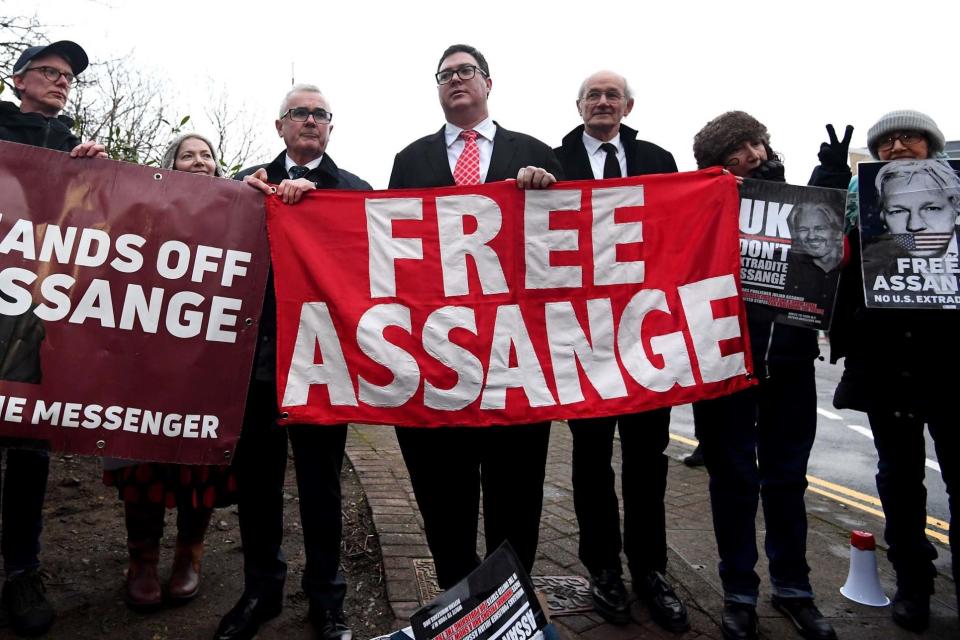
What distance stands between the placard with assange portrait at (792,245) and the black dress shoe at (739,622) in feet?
4.01

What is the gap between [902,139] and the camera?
312 centimetres

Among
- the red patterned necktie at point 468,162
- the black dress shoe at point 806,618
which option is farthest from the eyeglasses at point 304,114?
the black dress shoe at point 806,618

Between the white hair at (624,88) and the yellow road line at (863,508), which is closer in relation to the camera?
the white hair at (624,88)

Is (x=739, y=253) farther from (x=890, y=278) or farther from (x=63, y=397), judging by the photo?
(x=63, y=397)

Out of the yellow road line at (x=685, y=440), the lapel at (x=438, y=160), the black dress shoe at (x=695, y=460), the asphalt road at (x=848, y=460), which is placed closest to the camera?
the lapel at (x=438, y=160)

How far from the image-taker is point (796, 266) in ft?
9.64

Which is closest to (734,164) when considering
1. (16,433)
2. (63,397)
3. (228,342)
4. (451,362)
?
(451,362)

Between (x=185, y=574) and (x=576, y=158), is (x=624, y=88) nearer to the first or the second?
(x=576, y=158)

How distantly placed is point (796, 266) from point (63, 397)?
308cm

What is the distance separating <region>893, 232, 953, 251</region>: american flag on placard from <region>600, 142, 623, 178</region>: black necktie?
1.26 m

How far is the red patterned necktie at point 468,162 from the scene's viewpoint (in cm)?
296

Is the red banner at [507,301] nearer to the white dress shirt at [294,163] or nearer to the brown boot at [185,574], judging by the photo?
the white dress shirt at [294,163]

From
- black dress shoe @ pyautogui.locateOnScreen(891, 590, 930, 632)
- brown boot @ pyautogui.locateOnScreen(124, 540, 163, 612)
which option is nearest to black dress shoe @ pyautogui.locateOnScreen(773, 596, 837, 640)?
black dress shoe @ pyautogui.locateOnScreen(891, 590, 930, 632)

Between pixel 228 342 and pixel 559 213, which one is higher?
pixel 559 213
